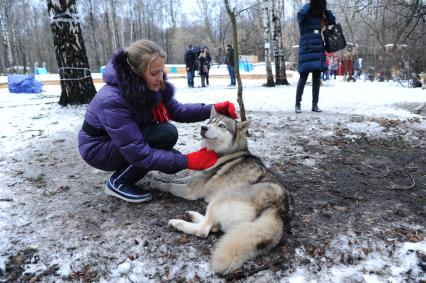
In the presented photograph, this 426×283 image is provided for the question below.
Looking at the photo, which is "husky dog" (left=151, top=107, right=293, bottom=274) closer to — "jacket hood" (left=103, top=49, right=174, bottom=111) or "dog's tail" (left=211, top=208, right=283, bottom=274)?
"dog's tail" (left=211, top=208, right=283, bottom=274)

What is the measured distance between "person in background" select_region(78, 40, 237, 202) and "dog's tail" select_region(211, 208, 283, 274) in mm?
688

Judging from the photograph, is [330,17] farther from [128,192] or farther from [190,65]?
[190,65]

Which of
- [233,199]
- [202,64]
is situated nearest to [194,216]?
[233,199]

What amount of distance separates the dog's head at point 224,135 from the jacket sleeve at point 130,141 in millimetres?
512

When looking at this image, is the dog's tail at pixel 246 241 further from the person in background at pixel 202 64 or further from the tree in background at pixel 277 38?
the person in background at pixel 202 64

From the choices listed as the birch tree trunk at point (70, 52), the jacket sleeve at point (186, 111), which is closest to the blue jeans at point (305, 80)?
the jacket sleeve at point (186, 111)

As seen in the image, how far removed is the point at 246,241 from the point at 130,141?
1.13 metres

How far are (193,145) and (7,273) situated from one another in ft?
9.24

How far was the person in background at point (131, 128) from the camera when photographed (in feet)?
8.23

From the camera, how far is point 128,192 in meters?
2.91

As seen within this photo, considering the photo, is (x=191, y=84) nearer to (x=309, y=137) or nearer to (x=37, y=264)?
(x=309, y=137)

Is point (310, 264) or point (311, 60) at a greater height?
point (311, 60)

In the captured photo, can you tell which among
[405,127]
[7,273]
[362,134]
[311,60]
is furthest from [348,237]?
[311,60]

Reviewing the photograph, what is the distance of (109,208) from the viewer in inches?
112
